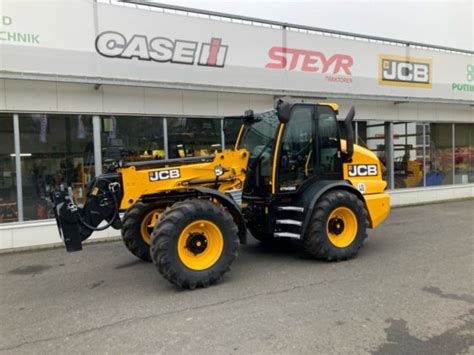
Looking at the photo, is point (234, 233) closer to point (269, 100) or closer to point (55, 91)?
point (55, 91)

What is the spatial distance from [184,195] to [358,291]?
264cm

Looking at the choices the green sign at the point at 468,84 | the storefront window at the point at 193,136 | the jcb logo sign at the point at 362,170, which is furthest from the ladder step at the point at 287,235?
the green sign at the point at 468,84

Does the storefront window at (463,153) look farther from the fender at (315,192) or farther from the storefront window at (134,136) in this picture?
the storefront window at (134,136)

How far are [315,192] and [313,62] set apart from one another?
5849mm

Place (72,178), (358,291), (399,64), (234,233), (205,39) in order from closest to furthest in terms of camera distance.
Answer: (358,291)
(234,233)
(72,178)
(205,39)
(399,64)

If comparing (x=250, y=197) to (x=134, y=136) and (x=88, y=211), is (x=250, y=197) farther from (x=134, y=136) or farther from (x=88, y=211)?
(x=134, y=136)

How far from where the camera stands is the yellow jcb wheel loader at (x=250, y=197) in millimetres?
5098

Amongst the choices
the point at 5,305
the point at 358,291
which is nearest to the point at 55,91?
the point at 5,305

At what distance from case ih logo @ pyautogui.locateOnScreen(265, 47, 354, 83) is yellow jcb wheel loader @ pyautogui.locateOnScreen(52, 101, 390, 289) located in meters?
4.21

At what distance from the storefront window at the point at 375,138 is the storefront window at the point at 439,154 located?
6.00 feet

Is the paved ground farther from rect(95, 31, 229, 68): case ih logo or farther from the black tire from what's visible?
the black tire

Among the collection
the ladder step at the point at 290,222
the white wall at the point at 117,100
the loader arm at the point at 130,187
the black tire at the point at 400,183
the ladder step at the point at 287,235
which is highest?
the white wall at the point at 117,100

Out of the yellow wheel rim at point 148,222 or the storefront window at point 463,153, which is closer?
the yellow wheel rim at point 148,222

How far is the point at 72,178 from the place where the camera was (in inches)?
342
